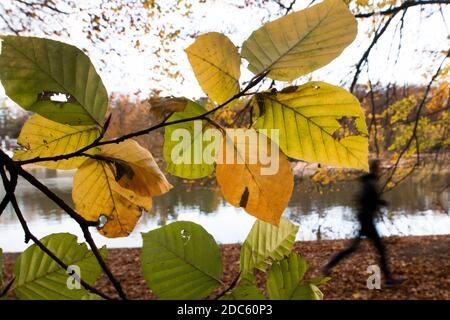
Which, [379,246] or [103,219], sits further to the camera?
[379,246]

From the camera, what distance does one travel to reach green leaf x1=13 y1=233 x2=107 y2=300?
0.22 metres

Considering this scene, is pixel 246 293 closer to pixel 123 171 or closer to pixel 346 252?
pixel 123 171

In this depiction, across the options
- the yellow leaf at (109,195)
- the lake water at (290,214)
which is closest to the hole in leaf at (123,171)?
the yellow leaf at (109,195)

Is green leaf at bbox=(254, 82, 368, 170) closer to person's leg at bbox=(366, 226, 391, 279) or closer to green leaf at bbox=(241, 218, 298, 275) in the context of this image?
green leaf at bbox=(241, 218, 298, 275)

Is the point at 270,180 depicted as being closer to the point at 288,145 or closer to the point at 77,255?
the point at 288,145

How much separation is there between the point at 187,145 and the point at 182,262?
0.06 metres

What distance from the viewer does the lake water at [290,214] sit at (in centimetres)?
667

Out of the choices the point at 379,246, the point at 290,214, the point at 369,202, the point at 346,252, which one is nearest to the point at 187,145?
the point at 369,202

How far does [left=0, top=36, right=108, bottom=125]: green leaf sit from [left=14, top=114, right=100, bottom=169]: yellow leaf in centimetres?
3

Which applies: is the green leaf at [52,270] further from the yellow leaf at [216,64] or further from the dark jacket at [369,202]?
the dark jacket at [369,202]

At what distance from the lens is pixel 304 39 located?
0.55 ft

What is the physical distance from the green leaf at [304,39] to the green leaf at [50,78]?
79 mm
